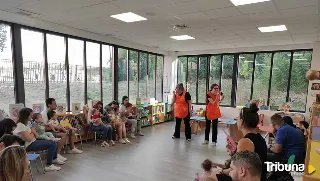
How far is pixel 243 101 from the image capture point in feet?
26.8

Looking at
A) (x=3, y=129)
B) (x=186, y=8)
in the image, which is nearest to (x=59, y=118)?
(x=3, y=129)

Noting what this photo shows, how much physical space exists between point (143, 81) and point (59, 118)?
12.8 feet

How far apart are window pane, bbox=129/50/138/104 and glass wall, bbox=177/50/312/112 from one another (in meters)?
2.58

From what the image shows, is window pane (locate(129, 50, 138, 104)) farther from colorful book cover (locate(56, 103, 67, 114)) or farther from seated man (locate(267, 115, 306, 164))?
seated man (locate(267, 115, 306, 164))

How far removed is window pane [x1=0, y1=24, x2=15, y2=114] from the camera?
436cm

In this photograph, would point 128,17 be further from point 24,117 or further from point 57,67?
point 24,117

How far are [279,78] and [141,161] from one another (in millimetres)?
6015

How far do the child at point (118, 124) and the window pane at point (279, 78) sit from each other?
5446 mm

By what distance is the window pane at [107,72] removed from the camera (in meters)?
6.55

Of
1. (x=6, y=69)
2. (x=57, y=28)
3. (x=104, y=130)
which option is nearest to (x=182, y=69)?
(x=104, y=130)

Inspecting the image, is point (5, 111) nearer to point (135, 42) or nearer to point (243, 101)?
point (135, 42)

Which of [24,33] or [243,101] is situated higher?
[24,33]

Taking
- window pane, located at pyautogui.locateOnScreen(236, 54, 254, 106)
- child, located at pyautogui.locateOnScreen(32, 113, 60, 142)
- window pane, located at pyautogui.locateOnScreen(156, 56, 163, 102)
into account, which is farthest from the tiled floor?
window pane, located at pyautogui.locateOnScreen(156, 56, 163, 102)

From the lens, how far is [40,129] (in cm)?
387
